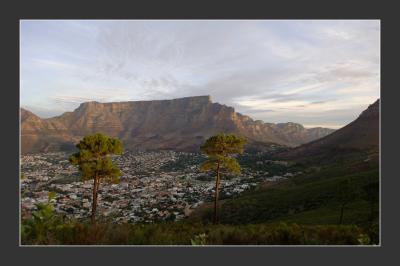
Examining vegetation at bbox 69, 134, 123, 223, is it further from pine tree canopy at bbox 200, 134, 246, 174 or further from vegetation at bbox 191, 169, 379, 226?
vegetation at bbox 191, 169, 379, 226

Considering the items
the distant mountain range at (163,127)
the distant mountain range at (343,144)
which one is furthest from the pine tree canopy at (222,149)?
the distant mountain range at (343,144)

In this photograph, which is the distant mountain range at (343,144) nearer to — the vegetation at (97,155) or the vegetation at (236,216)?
the vegetation at (236,216)

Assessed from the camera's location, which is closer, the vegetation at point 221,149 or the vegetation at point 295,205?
the vegetation at point 221,149

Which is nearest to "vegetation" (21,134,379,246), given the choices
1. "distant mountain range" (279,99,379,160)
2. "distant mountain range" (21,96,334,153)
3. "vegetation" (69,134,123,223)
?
"vegetation" (69,134,123,223)

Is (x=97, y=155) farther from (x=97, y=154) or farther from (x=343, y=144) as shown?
(x=343, y=144)

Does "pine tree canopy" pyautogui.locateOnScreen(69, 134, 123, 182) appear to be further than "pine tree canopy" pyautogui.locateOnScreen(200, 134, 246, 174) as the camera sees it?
No

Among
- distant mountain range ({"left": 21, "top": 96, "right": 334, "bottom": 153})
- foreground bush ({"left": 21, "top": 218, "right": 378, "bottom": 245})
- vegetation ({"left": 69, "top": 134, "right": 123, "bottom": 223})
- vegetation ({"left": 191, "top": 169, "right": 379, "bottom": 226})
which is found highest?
distant mountain range ({"left": 21, "top": 96, "right": 334, "bottom": 153})

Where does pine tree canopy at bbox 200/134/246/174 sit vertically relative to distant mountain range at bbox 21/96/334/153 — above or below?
below

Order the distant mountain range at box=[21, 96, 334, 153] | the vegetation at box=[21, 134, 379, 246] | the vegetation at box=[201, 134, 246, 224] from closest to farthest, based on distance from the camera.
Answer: the vegetation at box=[21, 134, 379, 246] < the vegetation at box=[201, 134, 246, 224] < the distant mountain range at box=[21, 96, 334, 153]

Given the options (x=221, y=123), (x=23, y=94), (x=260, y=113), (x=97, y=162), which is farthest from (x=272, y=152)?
(x=23, y=94)

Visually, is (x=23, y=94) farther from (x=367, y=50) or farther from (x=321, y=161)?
(x=321, y=161)

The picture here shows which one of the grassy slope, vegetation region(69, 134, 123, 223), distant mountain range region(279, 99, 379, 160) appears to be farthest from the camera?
distant mountain range region(279, 99, 379, 160)
